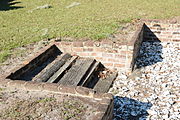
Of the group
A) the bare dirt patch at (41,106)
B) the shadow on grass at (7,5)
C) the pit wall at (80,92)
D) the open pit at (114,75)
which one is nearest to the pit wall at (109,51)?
the open pit at (114,75)

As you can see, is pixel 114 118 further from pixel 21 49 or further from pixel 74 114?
pixel 21 49

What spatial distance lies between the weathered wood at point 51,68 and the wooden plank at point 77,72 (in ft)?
0.91

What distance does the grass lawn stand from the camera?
7.34m

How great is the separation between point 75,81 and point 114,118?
48.5 inches

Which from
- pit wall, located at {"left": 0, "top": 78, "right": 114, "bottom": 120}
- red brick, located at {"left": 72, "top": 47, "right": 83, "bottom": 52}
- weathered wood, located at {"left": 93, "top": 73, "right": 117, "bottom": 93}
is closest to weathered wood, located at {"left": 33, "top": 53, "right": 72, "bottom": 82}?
red brick, located at {"left": 72, "top": 47, "right": 83, "bottom": 52}

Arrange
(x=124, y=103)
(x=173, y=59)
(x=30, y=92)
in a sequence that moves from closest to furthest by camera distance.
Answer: (x=30, y=92) < (x=124, y=103) < (x=173, y=59)

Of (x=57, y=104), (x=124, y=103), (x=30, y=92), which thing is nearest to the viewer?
(x=57, y=104)

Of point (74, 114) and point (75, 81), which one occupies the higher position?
point (74, 114)

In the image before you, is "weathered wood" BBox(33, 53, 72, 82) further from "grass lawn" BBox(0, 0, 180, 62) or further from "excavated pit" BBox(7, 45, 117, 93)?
"grass lawn" BBox(0, 0, 180, 62)

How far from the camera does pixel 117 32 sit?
733 cm

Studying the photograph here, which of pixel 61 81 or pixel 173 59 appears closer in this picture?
pixel 61 81

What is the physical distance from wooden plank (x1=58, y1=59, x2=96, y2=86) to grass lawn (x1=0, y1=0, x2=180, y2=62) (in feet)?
4.09

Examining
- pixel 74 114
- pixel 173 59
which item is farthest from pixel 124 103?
pixel 173 59

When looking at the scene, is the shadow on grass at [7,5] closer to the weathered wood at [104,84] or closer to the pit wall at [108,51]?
the pit wall at [108,51]
